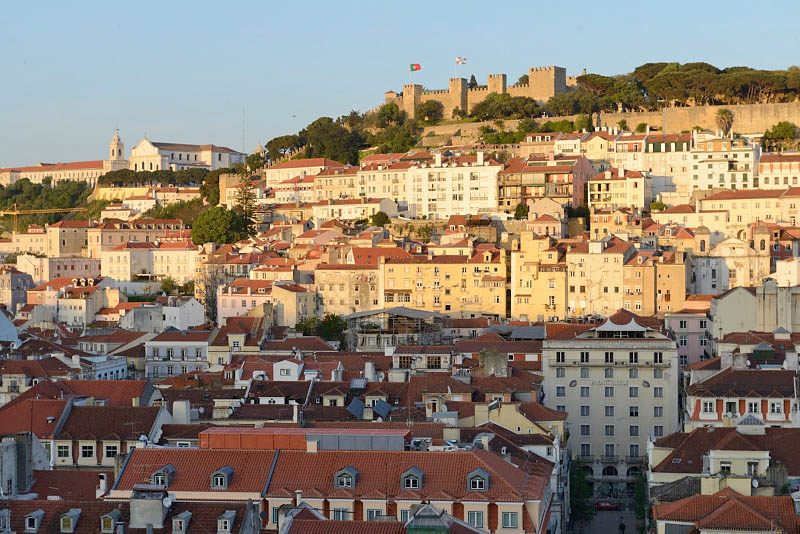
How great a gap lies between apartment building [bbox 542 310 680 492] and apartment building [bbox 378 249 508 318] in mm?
28216

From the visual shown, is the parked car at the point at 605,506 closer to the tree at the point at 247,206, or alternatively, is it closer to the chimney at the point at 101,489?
the chimney at the point at 101,489

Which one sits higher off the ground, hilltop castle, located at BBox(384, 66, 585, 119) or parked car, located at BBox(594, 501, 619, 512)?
hilltop castle, located at BBox(384, 66, 585, 119)

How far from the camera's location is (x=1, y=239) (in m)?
136

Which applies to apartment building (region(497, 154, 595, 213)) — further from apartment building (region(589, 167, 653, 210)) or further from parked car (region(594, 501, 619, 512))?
parked car (region(594, 501, 619, 512))

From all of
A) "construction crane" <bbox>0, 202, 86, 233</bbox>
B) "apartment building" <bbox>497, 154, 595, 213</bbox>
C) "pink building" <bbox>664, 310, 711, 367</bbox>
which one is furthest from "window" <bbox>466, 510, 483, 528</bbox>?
"construction crane" <bbox>0, 202, 86, 233</bbox>

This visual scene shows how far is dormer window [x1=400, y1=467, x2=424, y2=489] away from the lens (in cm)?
2994

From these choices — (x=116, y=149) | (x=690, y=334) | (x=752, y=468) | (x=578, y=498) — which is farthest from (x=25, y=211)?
(x=752, y=468)

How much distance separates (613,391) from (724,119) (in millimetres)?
60283

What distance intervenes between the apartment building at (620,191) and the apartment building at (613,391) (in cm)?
Result: 4416

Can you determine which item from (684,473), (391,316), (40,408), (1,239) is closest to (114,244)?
(1,239)

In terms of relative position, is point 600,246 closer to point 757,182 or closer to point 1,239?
point 757,182

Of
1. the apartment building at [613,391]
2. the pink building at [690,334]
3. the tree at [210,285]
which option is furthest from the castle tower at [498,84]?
the apartment building at [613,391]

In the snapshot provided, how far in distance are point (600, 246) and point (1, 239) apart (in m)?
75.4

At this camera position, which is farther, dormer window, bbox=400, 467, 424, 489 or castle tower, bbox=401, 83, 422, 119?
castle tower, bbox=401, 83, 422, 119
